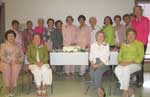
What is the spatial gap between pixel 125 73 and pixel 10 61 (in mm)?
1858

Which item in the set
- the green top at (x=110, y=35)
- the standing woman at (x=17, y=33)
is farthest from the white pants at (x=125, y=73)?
the standing woman at (x=17, y=33)

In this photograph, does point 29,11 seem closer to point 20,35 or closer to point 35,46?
point 20,35

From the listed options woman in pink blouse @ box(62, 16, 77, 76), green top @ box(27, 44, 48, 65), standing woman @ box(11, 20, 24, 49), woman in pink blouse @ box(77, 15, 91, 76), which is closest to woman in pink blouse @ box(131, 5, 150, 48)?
woman in pink blouse @ box(77, 15, 91, 76)

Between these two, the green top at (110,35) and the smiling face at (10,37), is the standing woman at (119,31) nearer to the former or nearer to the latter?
the green top at (110,35)

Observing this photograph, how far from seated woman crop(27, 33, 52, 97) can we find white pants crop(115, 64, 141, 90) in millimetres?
1118

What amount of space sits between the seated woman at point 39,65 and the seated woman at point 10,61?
199mm

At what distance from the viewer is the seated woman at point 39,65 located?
537 centimetres

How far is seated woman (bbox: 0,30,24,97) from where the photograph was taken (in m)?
5.40

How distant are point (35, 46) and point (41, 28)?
1.45m

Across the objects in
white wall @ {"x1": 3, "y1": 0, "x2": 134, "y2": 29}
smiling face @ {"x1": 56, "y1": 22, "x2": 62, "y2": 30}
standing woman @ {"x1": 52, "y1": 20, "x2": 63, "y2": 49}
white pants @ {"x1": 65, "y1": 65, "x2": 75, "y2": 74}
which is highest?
white wall @ {"x1": 3, "y1": 0, "x2": 134, "y2": 29}

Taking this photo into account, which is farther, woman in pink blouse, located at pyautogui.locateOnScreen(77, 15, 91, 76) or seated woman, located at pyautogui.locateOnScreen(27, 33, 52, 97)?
woman in pink blouse, located at pyautogui.locateOnScreen(77, 15, 91, 76)

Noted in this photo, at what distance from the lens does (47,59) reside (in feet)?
18.3

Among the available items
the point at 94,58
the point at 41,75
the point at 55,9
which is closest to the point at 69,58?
the point at 94,58

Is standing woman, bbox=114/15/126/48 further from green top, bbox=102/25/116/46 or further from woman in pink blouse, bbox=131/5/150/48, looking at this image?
woman in pink blouse, bbox=131/5/150/48
